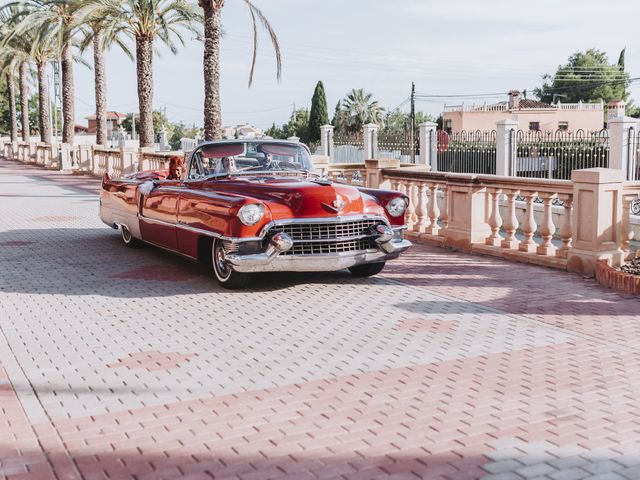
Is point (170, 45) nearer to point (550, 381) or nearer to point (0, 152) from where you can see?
point (550, 381)

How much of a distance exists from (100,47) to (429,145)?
14171 mm

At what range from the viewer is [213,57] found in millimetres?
20188

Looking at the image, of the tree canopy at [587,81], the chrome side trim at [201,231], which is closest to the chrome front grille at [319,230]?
the chrome side trim at [201,231]

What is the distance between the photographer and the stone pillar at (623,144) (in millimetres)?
19203

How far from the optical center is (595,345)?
6.20 meters

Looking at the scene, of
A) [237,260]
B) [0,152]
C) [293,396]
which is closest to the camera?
[293,396]

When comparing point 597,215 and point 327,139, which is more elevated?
point 327,139

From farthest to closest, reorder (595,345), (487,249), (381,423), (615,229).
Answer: (487,249) < (615,229) < (595,345) < (381,423)

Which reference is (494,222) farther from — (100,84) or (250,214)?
(100,84)

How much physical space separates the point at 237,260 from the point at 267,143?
218cm

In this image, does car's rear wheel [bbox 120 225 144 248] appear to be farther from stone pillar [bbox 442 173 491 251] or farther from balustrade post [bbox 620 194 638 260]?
balustrade post [bbox 620 194 638 260]

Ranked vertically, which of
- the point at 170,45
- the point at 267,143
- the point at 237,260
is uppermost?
the point at 170,45

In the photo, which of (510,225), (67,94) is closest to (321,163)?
(510,225)

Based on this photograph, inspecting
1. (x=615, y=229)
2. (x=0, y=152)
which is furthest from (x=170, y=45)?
(x=0, y=152)
